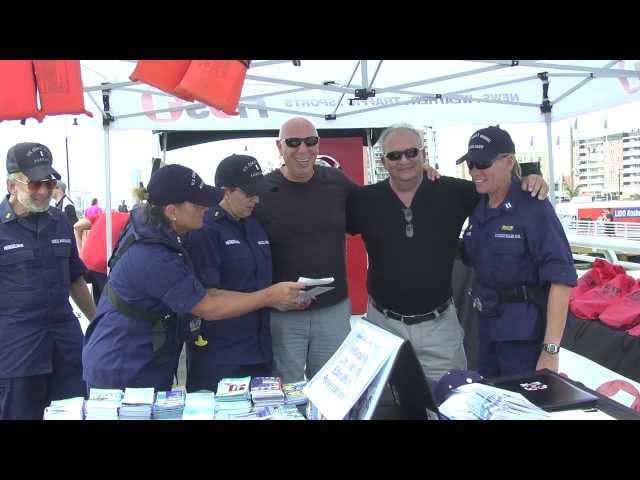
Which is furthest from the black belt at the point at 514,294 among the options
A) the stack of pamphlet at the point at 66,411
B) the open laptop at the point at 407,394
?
the stack of pamphlet at the point at 66,411

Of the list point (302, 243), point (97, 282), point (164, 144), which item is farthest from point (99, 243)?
point (164, 144)

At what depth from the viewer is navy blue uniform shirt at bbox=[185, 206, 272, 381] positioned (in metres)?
2.53

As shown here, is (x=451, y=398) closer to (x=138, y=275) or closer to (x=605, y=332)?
(x=138, y=275)

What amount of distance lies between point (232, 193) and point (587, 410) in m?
1.72

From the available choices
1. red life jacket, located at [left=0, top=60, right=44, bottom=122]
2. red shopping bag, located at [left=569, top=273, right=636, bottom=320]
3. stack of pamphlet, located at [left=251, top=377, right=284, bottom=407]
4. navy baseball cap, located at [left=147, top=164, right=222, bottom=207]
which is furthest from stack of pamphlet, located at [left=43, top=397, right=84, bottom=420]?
red shopping bag, located at [left=569, top=273, right=636, bottom=320]

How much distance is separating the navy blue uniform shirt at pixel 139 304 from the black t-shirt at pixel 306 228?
0.74m

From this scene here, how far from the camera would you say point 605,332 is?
3.33 meters

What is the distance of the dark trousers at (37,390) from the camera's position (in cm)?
275

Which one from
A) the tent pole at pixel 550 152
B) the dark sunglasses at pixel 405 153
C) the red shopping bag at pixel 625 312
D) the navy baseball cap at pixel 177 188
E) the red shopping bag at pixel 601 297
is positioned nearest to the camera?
the navy baseball cap at pixel 177 188

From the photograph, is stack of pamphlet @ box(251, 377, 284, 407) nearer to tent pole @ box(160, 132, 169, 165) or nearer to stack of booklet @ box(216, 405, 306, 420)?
stack of booklet @ box(216, 405, 306, 420)

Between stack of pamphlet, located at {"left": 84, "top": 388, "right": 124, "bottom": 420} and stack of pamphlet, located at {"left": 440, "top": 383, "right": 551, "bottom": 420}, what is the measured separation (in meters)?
0.93

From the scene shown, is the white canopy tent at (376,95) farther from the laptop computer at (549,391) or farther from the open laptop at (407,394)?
the open laptop at (407,394)

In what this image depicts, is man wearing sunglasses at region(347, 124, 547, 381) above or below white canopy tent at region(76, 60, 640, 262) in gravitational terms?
below
